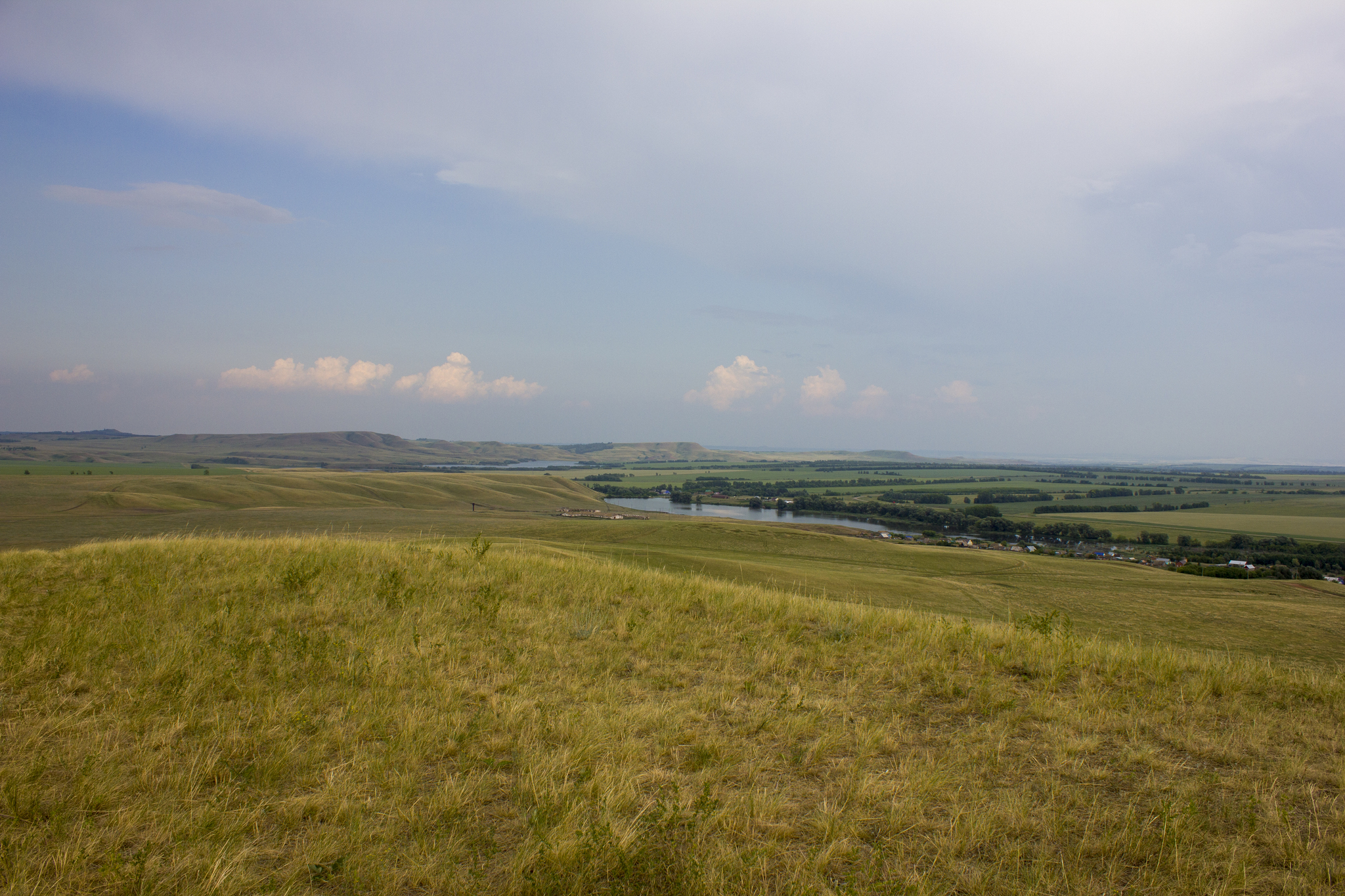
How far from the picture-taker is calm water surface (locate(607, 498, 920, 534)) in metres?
89.2

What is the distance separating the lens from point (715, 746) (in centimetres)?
520

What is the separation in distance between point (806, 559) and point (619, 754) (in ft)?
106

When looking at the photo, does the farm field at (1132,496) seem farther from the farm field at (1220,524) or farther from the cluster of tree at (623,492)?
the cluster of tree at (623,492)

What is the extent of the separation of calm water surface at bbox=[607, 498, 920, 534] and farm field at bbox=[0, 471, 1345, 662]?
83.0ft

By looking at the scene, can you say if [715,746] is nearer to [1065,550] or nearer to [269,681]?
[269,681]

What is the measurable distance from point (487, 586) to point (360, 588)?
6.57 ft

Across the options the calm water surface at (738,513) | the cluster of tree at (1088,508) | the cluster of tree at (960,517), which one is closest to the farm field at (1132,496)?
the cluster of tree at (1088,508)

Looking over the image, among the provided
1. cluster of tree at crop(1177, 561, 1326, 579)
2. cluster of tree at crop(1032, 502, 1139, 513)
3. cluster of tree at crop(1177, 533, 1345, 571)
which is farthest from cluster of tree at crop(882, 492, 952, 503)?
cluster of tree at crop(1177, 561, 1326, 579)

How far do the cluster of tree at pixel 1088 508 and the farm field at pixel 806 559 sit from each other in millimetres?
58758

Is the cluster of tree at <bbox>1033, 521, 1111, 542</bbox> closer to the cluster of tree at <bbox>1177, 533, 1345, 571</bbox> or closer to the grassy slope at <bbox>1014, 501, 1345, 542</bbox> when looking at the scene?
the grassy slope at <bbox>1014, 501, 1345, 542</bbox>

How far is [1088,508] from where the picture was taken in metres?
106

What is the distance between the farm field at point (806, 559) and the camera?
21109mm

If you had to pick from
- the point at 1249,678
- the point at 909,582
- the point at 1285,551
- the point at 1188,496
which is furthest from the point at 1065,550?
the point at 1188,496

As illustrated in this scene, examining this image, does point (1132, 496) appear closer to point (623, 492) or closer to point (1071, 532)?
point (1071, 532)
